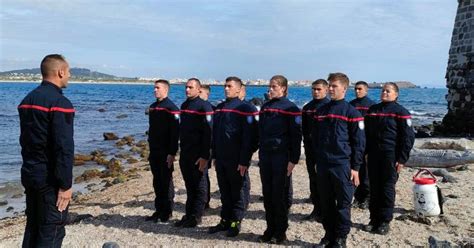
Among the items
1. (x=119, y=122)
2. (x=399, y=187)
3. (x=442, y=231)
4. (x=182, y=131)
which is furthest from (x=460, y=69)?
(x=119, y=122)

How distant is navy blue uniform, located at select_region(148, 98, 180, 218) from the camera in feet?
26.3

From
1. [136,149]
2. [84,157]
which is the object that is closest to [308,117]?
[84,157]

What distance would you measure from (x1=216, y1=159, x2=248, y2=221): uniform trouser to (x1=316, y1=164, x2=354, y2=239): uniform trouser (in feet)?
4.39

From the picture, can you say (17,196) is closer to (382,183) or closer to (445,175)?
(382,183)

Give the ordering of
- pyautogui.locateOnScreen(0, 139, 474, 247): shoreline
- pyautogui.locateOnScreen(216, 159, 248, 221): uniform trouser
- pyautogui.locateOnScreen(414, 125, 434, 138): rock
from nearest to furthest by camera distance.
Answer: pyautogui.locateOnScreen(0, 139, 474, 247): shoreline
pyautogui.locateOnScreen(216, 159, 248, 221): uniform trouser
pyautogui.locateOnScreen(414, 125, 434, 138): rock

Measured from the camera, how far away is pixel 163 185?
817cm

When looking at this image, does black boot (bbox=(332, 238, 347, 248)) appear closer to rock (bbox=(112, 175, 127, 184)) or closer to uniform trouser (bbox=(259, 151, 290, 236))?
uniform trouser (bbox=(259, 151, 290, 236))

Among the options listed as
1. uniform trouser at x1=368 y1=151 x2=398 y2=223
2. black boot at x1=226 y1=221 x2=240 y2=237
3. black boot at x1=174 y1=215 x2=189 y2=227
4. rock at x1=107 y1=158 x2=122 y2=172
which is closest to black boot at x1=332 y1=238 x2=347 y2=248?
uniform trouser at x1=368 y1=151 x2=398 y2=223

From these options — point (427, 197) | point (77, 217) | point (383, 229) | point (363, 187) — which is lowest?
point (77, 217)

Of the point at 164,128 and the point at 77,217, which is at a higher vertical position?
the point at 164,128

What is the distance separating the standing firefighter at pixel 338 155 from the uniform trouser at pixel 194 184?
7.21 feet

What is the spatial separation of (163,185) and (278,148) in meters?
2.47

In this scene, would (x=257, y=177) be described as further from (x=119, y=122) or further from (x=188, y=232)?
(x=119, y=122)

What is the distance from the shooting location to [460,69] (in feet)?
57.5
